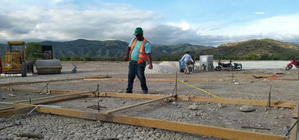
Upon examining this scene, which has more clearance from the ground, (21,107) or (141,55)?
(141,55)

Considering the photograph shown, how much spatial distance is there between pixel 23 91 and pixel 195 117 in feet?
17.5

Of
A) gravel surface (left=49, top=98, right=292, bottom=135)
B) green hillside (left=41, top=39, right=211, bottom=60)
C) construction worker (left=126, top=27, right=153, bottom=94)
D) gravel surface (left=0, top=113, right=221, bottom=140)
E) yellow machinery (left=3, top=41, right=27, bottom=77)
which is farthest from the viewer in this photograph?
green hillside (left=41, top=39, right=211, bottom=60)

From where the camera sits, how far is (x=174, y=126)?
9.14 ft

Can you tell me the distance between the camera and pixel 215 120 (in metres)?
3.39

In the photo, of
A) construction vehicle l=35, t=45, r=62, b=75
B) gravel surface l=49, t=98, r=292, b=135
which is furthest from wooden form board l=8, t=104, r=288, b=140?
construction vehicle l=35, t=45, r=62, b=75

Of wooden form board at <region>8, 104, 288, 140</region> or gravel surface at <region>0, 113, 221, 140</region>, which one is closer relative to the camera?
wooden form board at <region>8, 104, 288, 140</region>

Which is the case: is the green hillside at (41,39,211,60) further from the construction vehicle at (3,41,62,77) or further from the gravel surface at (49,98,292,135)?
the gravel surface at (49,98,292,135)

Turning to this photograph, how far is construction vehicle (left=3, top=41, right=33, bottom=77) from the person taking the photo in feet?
50.8

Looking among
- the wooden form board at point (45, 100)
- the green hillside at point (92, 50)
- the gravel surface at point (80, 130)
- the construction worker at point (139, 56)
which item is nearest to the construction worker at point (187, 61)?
the construction worker at point (139, 56)

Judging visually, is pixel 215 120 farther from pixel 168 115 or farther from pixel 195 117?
pixel 168 115

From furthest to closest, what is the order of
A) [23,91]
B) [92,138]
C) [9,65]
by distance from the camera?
[9,65]
[23,91]
[92,138]

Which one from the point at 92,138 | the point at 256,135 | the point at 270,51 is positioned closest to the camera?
the point at 256,135

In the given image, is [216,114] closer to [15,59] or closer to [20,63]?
[20,63]

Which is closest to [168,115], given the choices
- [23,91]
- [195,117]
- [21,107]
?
[195,117]
